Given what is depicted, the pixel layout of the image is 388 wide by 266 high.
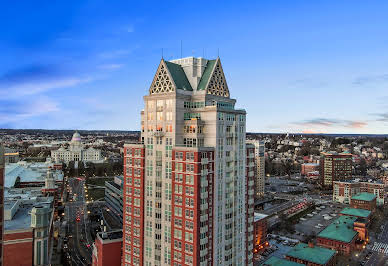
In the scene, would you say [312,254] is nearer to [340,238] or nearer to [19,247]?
[340,238]

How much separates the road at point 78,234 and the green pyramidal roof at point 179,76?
78375 mm

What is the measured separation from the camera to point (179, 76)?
232 feet

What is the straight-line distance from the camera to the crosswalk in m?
138

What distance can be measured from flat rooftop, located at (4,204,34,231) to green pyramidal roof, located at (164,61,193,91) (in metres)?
63.1

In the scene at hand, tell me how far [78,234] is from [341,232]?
11704 cm

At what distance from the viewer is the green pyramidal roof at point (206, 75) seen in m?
70.5

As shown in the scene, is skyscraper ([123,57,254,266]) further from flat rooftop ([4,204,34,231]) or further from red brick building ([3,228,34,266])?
flat rooftop ([4,204,34,231])

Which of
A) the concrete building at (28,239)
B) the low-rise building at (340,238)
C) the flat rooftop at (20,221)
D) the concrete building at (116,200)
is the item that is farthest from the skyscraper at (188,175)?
the concrete building at (116,200)

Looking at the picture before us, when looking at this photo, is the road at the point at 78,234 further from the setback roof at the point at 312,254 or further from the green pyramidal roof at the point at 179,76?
the green pyramidal roof at the point at 179,76

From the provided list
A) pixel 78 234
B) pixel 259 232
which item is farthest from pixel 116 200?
pixel 259 232

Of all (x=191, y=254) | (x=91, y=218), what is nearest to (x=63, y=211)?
(x=91, y=218)

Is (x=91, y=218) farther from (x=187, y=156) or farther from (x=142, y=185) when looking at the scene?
(x=187, y=156)

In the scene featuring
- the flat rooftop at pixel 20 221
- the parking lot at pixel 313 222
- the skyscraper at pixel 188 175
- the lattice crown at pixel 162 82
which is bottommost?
the parking lot at pixel 313 222

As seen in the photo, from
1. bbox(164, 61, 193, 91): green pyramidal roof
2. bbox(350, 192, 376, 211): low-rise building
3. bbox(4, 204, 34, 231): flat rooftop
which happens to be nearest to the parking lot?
bbox(350, 192, 376, 211): low-rise building
